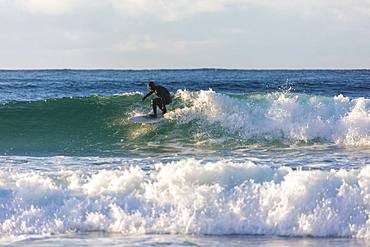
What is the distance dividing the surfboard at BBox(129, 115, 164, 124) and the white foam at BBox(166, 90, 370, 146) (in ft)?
1.00

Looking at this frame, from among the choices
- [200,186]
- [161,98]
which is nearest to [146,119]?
[161,98]

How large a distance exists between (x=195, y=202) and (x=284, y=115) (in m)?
8.33

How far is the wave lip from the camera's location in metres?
8.58

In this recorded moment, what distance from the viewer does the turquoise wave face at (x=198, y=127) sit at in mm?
15727

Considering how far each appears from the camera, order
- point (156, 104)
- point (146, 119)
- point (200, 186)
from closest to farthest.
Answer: point (200, 186) < point (156, 104) < point (146, 119)

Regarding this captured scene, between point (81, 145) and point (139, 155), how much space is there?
2396mm

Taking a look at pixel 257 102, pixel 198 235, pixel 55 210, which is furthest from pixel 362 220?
pixel 257 102

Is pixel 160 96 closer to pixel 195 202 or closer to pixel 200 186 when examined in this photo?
pixel 200 186

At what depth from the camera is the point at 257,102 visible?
18156mm

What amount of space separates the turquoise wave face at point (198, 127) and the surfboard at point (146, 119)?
0.21 metres

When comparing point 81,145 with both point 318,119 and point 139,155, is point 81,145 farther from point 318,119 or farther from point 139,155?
point 318,119

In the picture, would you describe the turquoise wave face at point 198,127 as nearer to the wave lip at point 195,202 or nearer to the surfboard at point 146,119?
the surfboard at point 146,119

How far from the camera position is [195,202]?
9156 millimetres

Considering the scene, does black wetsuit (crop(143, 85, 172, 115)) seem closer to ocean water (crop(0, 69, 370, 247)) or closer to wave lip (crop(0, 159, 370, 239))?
ocean water (crop(0, 69, 370, 247))
